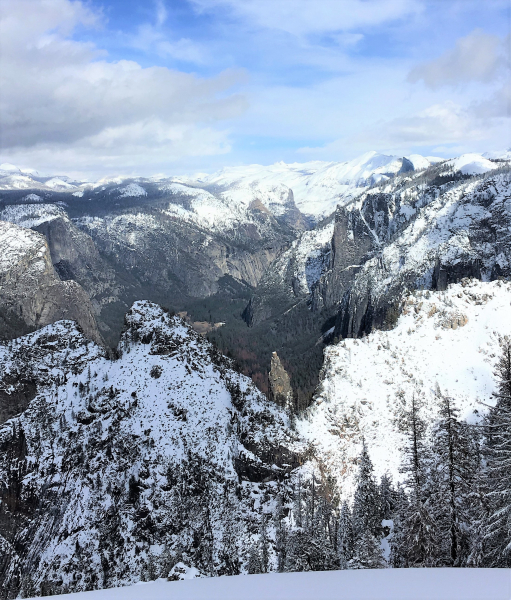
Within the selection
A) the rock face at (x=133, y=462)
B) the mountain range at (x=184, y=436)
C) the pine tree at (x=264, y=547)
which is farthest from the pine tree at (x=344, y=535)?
the rock face at (x=133, y=462)

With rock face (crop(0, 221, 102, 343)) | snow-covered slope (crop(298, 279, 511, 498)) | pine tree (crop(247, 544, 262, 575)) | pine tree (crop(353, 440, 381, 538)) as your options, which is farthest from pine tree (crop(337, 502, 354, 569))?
rock face (crop(0, 221, 102, 343))

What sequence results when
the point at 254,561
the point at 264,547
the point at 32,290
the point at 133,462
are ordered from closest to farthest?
the point at 254,561, the point at 264,547, the point at 133,462, the point at 32,290

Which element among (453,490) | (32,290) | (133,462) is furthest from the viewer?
(32,290)

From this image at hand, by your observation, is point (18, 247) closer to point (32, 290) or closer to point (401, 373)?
point (32, 290)

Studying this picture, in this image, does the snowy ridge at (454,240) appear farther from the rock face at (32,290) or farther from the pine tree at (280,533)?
the pine tree at (280,533)

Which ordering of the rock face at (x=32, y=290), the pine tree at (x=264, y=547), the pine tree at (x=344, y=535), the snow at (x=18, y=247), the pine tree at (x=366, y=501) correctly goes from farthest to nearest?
1. the snow at (x=18, y=247)
2. the rock face at (x=32, y=290)
3. the pine tree at (x=264, y=547)
4. the pine tree at (x=366, y=501)
5. the pine tree at (x=344, y=535)

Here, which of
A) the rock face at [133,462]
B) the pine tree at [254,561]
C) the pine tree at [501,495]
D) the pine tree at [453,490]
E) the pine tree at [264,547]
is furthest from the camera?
the rock face at [133,462]

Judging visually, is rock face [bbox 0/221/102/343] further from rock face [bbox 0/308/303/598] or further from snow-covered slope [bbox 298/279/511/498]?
snow-covered slope [bbox 298/279/511/498]

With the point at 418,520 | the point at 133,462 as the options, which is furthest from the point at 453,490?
the point at 133,462
